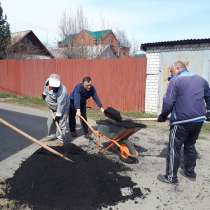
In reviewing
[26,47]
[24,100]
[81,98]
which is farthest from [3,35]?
[81,98]

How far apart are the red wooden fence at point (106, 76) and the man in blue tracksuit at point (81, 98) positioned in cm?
493

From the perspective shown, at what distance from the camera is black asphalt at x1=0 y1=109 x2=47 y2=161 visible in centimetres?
753

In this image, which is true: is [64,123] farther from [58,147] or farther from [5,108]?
[5,108]

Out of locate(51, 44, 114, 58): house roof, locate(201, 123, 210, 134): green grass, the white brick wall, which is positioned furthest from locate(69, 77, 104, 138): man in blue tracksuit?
locate(51, 44, 114, 58): house roof

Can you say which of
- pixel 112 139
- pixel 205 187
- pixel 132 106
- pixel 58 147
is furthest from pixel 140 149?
pixel 132 106

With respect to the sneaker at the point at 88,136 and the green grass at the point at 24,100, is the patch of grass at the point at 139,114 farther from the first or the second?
the sneaker at the point at 88,136

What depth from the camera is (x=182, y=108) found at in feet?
17.6

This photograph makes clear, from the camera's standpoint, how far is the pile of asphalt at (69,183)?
15.7 ft

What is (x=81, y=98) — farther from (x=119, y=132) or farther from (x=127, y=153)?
(x=127, y=153)

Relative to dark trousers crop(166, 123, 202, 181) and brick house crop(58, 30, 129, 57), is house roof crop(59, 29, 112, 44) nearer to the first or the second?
brick house crop(58, 30, 129, 57)

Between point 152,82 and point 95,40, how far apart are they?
1727 cm

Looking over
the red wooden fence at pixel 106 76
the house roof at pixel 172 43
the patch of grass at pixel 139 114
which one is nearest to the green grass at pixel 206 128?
the patch of grass at pixel 139 114

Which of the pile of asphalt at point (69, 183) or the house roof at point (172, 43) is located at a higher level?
the house roof at point (172, 43)

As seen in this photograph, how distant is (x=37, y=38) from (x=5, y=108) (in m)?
22.6
